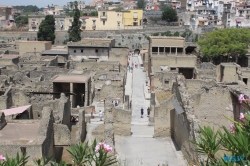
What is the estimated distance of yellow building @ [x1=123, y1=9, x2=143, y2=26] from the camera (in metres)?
80.2

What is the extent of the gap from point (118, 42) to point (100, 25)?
8.06 meters

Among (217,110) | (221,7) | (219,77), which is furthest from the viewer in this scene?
(221,7)

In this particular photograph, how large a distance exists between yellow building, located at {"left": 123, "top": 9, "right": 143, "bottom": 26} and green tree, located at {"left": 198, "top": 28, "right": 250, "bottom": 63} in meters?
37.8

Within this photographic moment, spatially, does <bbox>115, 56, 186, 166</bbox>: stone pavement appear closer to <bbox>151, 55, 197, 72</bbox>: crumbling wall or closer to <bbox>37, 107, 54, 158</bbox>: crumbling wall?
<bbox>37, 107, 54, 158</bbox>: crumbling wall

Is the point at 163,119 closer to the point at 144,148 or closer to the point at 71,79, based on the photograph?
the point at 144,148

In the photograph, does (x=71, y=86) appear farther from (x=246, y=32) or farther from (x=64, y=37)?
(x=64, y=37)

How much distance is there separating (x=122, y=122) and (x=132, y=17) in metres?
64.6

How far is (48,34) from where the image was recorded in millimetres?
63688

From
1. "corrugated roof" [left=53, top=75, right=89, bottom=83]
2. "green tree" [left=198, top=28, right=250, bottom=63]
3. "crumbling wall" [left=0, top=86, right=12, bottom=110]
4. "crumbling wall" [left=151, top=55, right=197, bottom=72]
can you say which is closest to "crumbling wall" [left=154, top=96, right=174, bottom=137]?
"crumbling wall" [left=0, top=86, right=12, bottom=110]

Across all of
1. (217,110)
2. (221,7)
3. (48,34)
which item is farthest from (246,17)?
(217,110)

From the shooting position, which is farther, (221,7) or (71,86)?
(221,7)

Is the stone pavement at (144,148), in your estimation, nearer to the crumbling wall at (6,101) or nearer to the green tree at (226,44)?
the crumbling wall at (6,101)

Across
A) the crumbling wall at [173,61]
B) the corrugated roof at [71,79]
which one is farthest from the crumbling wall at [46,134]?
the crumbling wall at [173,61]

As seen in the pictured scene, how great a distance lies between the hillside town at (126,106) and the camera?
25.6 ft
